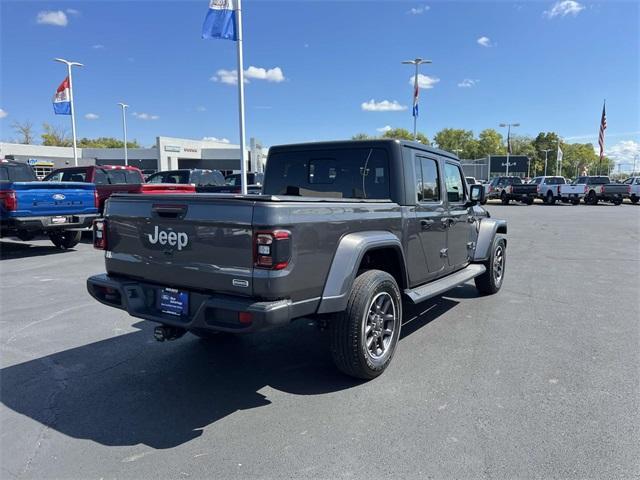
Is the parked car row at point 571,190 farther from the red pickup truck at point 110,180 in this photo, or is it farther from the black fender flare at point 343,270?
the black fender flare at point 343,270

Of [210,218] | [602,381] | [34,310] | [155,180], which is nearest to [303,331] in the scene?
[210,218]

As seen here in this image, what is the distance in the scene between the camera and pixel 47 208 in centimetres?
973

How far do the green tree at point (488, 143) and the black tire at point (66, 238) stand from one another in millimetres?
108235

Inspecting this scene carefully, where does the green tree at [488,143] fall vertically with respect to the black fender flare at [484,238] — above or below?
above

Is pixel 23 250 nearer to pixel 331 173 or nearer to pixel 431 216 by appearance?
pixel 331 173

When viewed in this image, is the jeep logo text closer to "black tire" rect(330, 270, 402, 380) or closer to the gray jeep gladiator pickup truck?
the gray jeep gladiator pickup truck

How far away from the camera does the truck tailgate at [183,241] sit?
3.08m

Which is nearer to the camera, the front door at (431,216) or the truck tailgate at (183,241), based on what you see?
the truck tailgate at (183,241)

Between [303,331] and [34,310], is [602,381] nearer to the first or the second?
[303,331]

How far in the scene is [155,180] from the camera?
61.7 feet

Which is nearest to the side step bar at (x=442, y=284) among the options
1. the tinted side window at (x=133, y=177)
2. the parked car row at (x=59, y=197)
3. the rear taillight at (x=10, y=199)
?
the parked car row at (x=59, y=197)

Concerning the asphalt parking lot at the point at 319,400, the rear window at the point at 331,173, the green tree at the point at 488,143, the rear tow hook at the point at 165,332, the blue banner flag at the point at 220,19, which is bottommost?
the asphalt parking lot at the point at 319,400

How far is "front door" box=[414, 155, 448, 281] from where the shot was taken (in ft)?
15.4

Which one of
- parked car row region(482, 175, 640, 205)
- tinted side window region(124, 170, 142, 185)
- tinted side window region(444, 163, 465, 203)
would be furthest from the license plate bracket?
parked car row region(482, 175, 640, 205)
